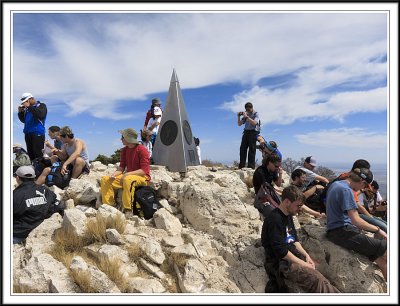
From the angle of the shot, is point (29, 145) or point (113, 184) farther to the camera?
point (29, 145)

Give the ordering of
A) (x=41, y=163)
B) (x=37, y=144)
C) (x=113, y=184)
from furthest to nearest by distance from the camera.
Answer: (x=37, y=144)
(x=41, y=163)
(x=113, y=184)

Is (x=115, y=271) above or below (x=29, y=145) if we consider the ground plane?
below

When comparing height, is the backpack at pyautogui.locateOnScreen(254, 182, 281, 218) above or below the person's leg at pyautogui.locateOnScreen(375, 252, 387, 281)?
above

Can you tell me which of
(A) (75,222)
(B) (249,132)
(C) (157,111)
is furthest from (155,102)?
(A) (75,222)

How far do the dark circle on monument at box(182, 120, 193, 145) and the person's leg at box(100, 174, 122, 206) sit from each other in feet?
10.3

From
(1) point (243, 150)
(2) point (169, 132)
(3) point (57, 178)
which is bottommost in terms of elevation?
(3) point (57, 178)

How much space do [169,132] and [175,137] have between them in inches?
12.0

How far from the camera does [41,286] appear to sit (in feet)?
15.1

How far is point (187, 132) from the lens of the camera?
9.98 metres

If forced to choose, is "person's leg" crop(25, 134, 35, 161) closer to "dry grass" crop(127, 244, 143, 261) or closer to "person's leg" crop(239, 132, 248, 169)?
"dry grass" crop(127, 244, 143, 261)

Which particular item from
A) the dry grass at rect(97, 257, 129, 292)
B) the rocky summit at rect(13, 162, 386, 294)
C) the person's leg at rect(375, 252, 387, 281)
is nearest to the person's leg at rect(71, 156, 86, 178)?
the rocky summit at rect(13, 162, 386, 294)

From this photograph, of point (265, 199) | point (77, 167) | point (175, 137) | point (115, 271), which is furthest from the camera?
point (175, 137)

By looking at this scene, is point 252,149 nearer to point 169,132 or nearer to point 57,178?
point 169,132

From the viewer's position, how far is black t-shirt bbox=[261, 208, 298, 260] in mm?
4936
